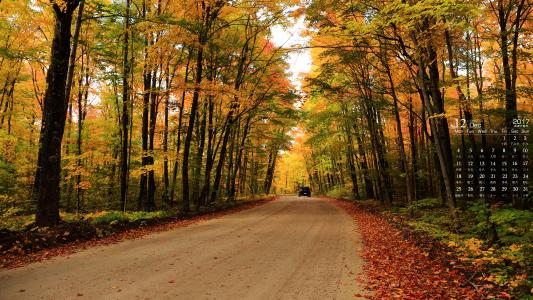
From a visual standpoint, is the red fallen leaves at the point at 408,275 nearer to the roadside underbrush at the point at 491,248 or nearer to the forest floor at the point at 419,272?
the forest floor at the point at 419,272

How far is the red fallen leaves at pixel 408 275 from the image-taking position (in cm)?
511

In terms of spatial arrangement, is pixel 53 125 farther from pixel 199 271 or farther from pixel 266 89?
pixel 266 89

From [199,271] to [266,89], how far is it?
16.7 meters

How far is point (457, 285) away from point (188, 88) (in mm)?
12181

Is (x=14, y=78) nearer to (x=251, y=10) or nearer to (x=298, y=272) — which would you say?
(x=251, y=10)

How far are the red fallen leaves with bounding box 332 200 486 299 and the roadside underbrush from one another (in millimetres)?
210

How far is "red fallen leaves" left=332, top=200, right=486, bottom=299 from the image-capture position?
5.11 meters

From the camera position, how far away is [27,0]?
44.8ft

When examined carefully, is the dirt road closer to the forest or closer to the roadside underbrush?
the roadside underbrush

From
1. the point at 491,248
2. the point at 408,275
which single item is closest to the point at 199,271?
the point at 408,275

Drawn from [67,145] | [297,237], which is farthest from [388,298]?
[67,145]
